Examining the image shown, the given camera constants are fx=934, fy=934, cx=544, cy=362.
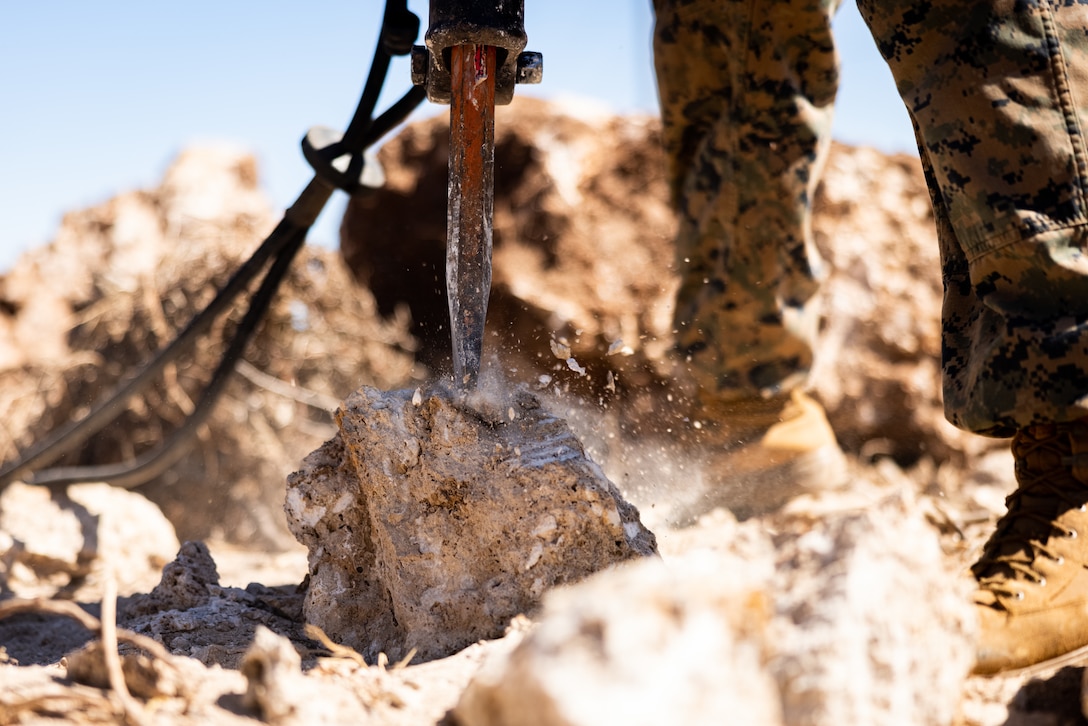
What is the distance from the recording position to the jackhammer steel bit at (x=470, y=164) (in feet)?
4.91

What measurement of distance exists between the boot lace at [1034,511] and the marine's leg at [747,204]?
1.37 metres

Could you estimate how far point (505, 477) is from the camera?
144 cm

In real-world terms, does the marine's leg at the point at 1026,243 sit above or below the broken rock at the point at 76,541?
above

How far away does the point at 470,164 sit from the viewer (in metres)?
1.52

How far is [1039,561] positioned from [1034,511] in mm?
103

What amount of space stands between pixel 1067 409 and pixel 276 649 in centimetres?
113

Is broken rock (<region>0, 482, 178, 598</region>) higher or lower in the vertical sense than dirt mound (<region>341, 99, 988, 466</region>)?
lower

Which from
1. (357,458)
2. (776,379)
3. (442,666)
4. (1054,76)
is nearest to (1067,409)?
(1054,76)

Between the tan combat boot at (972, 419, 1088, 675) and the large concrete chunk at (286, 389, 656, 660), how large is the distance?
49 cm

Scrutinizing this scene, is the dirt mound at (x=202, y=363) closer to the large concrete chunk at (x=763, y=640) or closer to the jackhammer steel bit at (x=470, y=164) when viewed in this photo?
the jackhammer steel bit at (x=470, y=164)

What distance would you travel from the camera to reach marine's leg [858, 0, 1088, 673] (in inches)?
53.1

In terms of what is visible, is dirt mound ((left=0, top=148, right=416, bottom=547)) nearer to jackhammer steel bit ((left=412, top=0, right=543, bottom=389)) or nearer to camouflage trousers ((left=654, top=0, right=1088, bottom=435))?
jackhammer steel bit ((left=412, top=0, right=543, bottom=389))

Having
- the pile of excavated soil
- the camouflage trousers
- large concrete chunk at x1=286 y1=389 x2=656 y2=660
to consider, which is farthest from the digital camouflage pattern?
large concrete chunk at x1=286 y1=389 x2=656 y2=660

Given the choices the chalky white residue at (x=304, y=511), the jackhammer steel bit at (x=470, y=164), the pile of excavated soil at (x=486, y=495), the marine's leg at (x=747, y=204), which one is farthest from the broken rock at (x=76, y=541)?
the marine's leg at (x=747, y=204)
